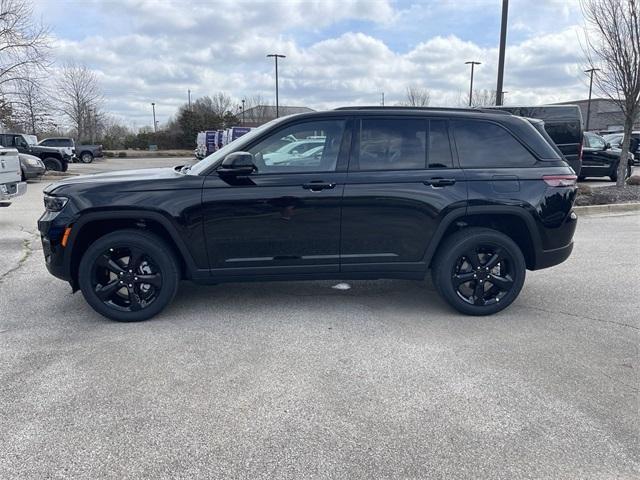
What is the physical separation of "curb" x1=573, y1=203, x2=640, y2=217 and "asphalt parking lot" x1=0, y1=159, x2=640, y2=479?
561cm

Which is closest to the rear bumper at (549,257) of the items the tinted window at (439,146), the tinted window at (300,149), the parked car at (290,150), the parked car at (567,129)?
the tinted window at (439,146)

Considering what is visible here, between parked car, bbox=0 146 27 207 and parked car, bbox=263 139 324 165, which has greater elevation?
parked car, bbox=263 139 324 165

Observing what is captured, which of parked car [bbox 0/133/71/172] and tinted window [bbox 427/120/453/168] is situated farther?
parked car [bbox 0/133/71/172]

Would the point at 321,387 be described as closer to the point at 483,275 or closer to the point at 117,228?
the point at 483,275

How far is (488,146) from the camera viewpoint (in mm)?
4402

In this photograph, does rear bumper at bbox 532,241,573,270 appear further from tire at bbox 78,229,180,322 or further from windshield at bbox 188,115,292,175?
tire at bbox 78,229,180,322

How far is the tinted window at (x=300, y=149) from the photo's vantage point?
13.8 feet

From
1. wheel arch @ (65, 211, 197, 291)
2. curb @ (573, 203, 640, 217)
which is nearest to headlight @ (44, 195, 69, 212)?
wheel arch @ (65, 211, 197, 291)

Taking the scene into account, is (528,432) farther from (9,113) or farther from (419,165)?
(9,113)

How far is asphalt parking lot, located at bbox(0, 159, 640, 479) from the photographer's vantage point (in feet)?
8.09

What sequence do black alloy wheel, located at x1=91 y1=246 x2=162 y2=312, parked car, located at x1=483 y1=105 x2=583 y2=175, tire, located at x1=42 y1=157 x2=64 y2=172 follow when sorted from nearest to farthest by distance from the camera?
black alloy wheel, located at x1=91 y1=246 x2=162 y2=312, parked car, located at x1=483 y1=105 x2=583 y2=175, tire, located at x1=42 y1=157 x2=64 y2=172

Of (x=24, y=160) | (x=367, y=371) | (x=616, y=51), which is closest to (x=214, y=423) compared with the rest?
(x=367, y=371)

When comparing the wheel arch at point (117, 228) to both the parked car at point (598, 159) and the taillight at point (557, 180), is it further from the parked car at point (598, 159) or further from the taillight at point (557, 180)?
the parked car at point (598, 159)

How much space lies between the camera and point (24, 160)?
1568cm
